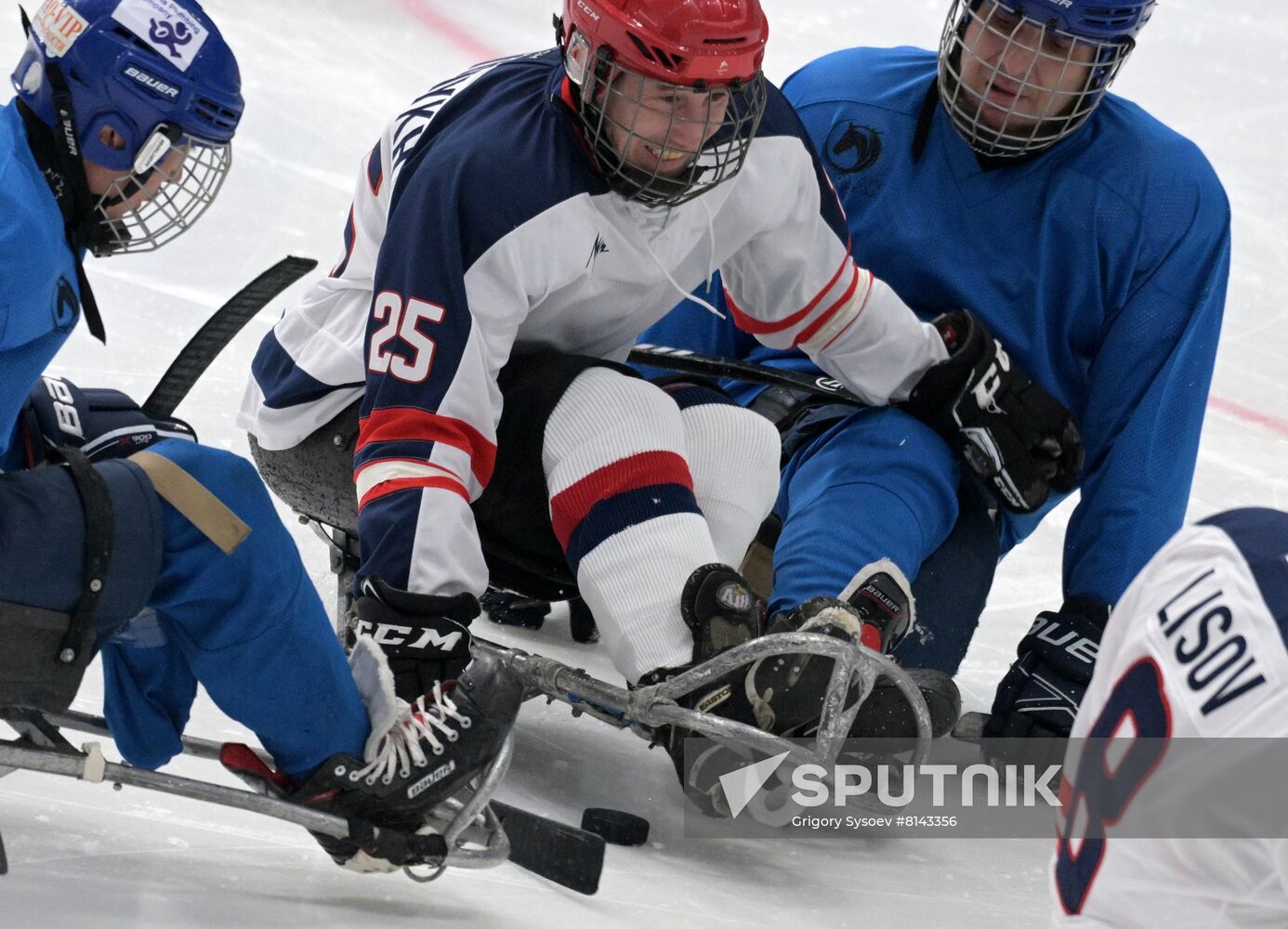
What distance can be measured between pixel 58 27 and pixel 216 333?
0.67 metres

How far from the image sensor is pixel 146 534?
1.39 m

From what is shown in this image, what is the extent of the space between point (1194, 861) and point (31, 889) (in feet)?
3.10

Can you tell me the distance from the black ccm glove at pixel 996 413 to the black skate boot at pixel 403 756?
105cm

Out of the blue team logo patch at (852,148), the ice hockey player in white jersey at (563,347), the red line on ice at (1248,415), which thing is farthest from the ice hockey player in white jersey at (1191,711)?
the red line on ice at (1248,415)

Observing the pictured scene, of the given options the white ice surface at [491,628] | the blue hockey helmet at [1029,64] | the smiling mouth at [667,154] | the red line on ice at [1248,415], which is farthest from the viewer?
the red line on ice at [1248,415]

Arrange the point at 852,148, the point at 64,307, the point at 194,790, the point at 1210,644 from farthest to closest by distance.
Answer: the point at 852,148, the point at 64,307, the point at 194,790, the point at 1210,644

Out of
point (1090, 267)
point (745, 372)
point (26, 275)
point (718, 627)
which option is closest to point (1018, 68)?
point (1090, 267)

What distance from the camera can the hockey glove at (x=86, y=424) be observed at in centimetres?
208

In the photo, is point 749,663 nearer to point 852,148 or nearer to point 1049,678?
point 1049,678

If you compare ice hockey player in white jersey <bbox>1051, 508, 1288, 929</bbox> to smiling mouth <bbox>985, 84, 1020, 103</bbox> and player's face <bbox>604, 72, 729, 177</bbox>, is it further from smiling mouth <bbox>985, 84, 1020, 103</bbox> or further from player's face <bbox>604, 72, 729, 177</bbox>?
smiling mouth <bbox>985, 84, 1020, 103</bbox>

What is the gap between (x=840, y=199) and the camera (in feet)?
8.83

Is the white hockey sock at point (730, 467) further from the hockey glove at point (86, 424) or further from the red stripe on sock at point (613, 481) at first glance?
the hockey glove at point (86, 424)

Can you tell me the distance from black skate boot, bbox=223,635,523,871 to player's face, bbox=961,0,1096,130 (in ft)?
4.18

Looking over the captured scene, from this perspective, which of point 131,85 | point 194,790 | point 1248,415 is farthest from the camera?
point 1248,415
